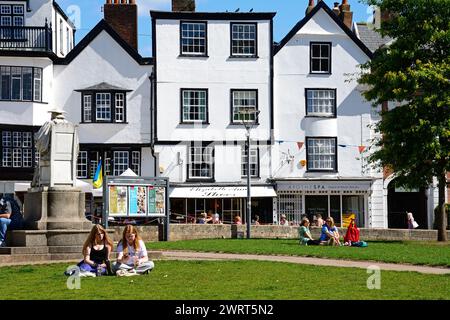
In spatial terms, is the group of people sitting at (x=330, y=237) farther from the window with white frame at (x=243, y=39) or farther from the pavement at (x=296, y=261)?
the window with white frame at (x=243, y=39)

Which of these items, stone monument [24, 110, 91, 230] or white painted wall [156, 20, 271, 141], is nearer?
stone monument [24, 110, 91, 230]

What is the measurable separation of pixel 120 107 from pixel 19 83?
542 centimetres

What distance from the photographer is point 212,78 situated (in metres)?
46.8

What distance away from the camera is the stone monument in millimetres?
22469

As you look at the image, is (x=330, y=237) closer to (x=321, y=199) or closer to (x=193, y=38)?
(x=321, y=199)

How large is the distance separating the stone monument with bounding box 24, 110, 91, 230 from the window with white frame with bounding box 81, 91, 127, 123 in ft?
72.9

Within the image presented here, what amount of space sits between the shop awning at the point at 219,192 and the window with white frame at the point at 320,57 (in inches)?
290

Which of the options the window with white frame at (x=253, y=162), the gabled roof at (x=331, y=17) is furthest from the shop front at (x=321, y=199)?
the gabled roof at (x=331, y=17)

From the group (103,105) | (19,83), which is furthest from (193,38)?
(19,83)

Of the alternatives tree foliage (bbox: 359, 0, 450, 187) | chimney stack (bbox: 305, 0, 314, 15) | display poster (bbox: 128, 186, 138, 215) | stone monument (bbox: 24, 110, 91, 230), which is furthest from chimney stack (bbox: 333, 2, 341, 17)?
stone monument (bbox: 24, 110, 91, 230)

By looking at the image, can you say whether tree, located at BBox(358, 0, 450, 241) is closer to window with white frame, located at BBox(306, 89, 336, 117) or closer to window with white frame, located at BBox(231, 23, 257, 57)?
window with white frame, located at BBox(306, 89, 336, 117)

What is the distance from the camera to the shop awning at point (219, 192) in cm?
4553

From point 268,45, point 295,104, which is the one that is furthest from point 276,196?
point 268,45
